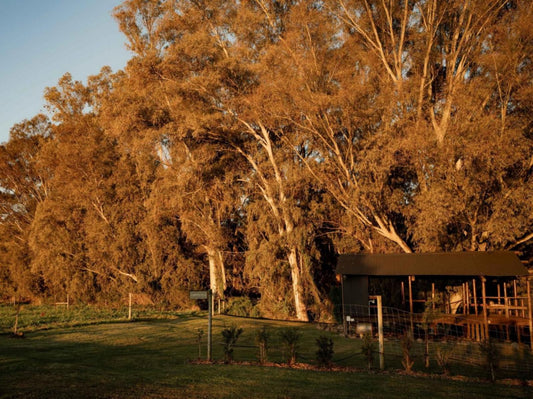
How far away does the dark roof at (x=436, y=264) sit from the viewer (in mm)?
15000

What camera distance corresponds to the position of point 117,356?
11617 millimetres

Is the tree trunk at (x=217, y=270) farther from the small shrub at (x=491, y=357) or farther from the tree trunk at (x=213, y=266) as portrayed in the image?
the small shrub at (x=491, y=357)

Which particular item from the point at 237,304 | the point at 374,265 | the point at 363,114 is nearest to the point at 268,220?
the point at 237,304

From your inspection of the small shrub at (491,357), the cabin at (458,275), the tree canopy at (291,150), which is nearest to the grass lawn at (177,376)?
the small shrub at (491,357)

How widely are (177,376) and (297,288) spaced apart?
50.9 ft

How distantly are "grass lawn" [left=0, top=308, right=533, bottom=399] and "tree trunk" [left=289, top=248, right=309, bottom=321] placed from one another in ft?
30.8

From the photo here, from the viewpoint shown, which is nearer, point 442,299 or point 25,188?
point 442,299

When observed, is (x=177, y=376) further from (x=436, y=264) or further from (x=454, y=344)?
(x=436, y=264)

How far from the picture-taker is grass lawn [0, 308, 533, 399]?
7488 mm

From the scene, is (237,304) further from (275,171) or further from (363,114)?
(363,114)

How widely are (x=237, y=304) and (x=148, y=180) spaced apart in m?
10.1

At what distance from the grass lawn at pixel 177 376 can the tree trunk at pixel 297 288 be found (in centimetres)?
939

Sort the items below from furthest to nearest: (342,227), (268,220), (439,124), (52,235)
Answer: (52,235) → (268,220) → (342,227) → (439,124)

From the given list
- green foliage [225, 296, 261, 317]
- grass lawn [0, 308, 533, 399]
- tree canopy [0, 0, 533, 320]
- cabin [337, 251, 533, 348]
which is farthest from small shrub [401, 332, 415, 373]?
green foliage [225, 296, 261, 317]
